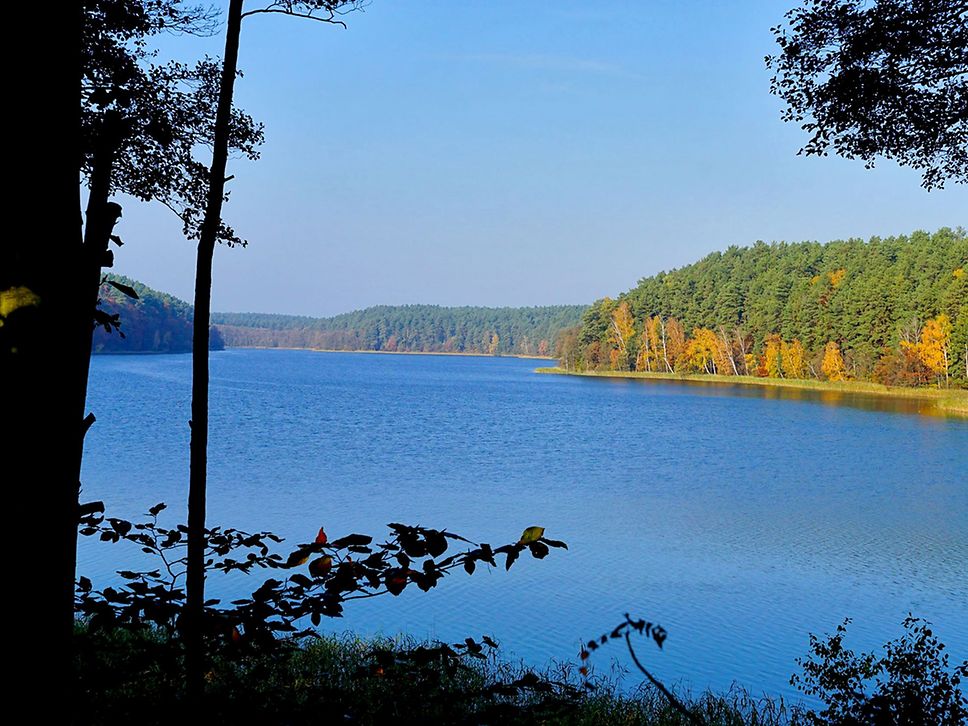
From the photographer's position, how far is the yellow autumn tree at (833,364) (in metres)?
79.2

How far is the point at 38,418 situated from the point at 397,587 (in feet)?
4.96

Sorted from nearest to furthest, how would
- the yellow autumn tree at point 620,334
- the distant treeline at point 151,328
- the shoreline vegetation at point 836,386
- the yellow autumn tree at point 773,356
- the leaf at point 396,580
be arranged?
the leaf at point 396,580 < the shoreline vegetation at point 836,386 < the yellow autumn tree at point 773,356 < the yellow autumn tree at point 620,334 < the distant treeline at point 151,328

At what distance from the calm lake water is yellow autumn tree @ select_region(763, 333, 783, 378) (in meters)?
40.6

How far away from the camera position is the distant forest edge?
70.4m

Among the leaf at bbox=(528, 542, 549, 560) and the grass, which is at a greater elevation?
the leaf at bbox=(528, 542, 549, 560)

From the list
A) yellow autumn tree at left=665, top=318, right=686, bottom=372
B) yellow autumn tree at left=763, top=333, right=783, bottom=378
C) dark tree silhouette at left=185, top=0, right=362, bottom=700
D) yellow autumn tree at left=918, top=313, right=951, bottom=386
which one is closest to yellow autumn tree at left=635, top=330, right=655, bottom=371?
yellow autumn tree at left=665, top=318, right=686, bottom=372

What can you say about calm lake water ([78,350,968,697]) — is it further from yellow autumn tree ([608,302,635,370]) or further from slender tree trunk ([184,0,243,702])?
yellow autumn tree ([608,302,635,370])

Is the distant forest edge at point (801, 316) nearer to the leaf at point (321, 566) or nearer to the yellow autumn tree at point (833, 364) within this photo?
the yellow autumn tree at point (833, 364)

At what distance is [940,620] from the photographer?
40.8 ft

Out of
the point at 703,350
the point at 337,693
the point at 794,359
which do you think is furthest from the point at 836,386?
the point at 337,693

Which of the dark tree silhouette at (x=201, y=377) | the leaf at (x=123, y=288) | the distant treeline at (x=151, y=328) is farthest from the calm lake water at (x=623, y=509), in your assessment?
the distant treeline at (x=151, y=328)

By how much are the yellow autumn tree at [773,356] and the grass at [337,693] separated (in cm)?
8260

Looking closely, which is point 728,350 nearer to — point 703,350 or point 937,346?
point 703,350

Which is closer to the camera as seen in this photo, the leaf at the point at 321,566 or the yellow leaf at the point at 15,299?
the yellow leaf at the point at 15,299
